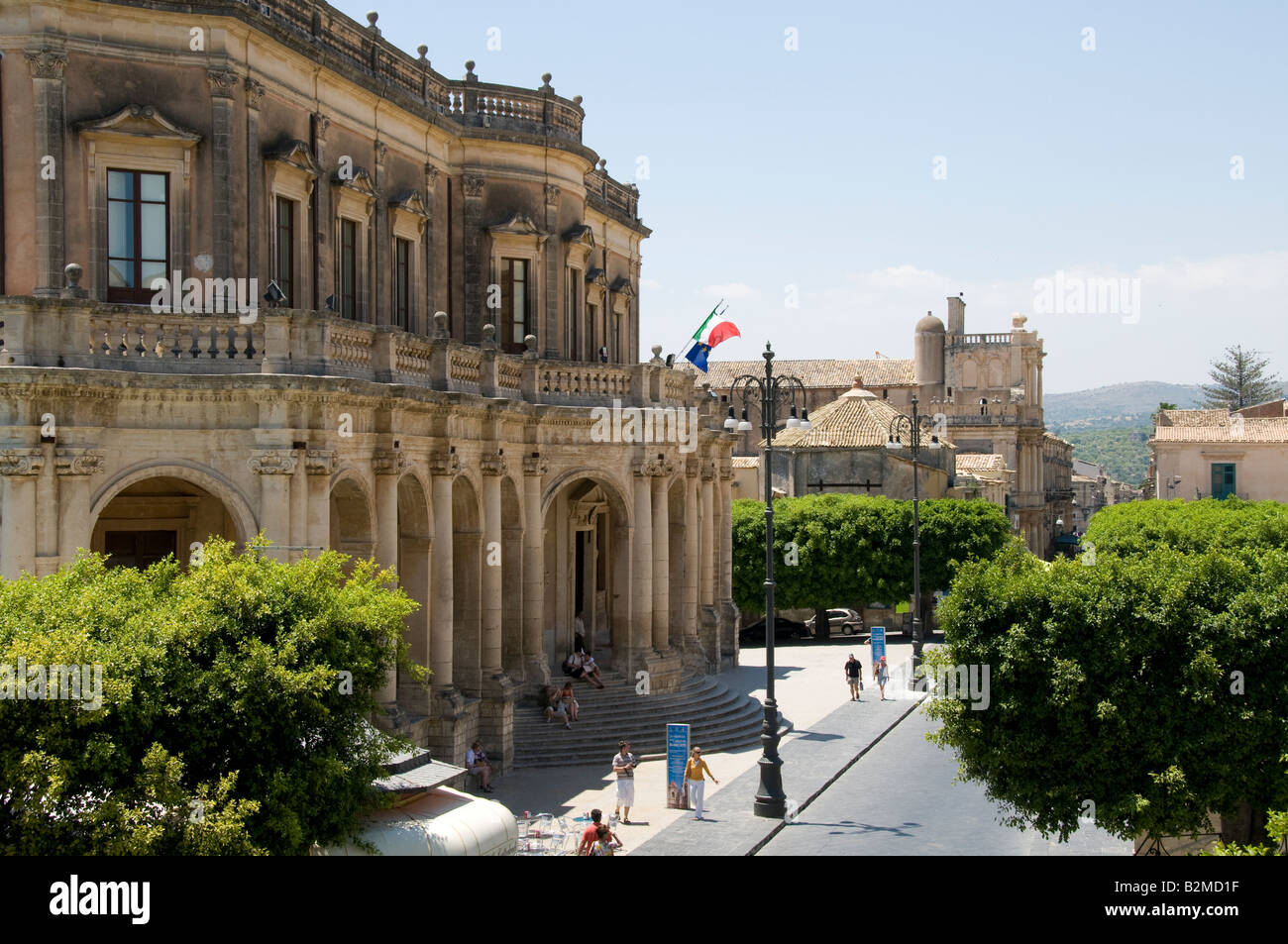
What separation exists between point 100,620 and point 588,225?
25084 mm

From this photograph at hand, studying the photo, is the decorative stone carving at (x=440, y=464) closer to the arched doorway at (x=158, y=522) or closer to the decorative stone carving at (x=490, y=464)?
the decorative stone carving at (x=490, y=464)

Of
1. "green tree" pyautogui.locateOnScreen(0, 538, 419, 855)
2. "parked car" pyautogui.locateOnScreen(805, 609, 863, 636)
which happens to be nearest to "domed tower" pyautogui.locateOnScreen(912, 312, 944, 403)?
"parked car" pyautogui.locateOnScreen(805, 609, 863, 636)

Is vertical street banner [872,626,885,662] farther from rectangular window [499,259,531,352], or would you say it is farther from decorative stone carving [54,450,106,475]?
decorative stone carving [54,450,106,475]

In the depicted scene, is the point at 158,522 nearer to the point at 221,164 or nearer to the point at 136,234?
the point at 136,234

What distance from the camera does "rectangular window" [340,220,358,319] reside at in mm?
29984

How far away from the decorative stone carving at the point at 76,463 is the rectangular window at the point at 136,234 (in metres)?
4.03

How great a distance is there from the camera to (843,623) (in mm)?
65312

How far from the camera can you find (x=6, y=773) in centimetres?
1362

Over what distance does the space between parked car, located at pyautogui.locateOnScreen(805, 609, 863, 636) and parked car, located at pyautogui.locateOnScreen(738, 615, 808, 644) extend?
2.83 ft

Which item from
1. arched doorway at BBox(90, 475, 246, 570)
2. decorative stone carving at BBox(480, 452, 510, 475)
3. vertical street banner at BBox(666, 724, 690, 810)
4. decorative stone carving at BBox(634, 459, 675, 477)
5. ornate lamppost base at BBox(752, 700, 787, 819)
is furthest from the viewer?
decorative stone carving at BBox(634, 459, 675, 477)

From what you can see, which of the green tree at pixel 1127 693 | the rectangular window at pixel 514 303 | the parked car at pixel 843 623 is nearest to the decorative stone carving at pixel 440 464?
the rectangular window at pixel 514 303
